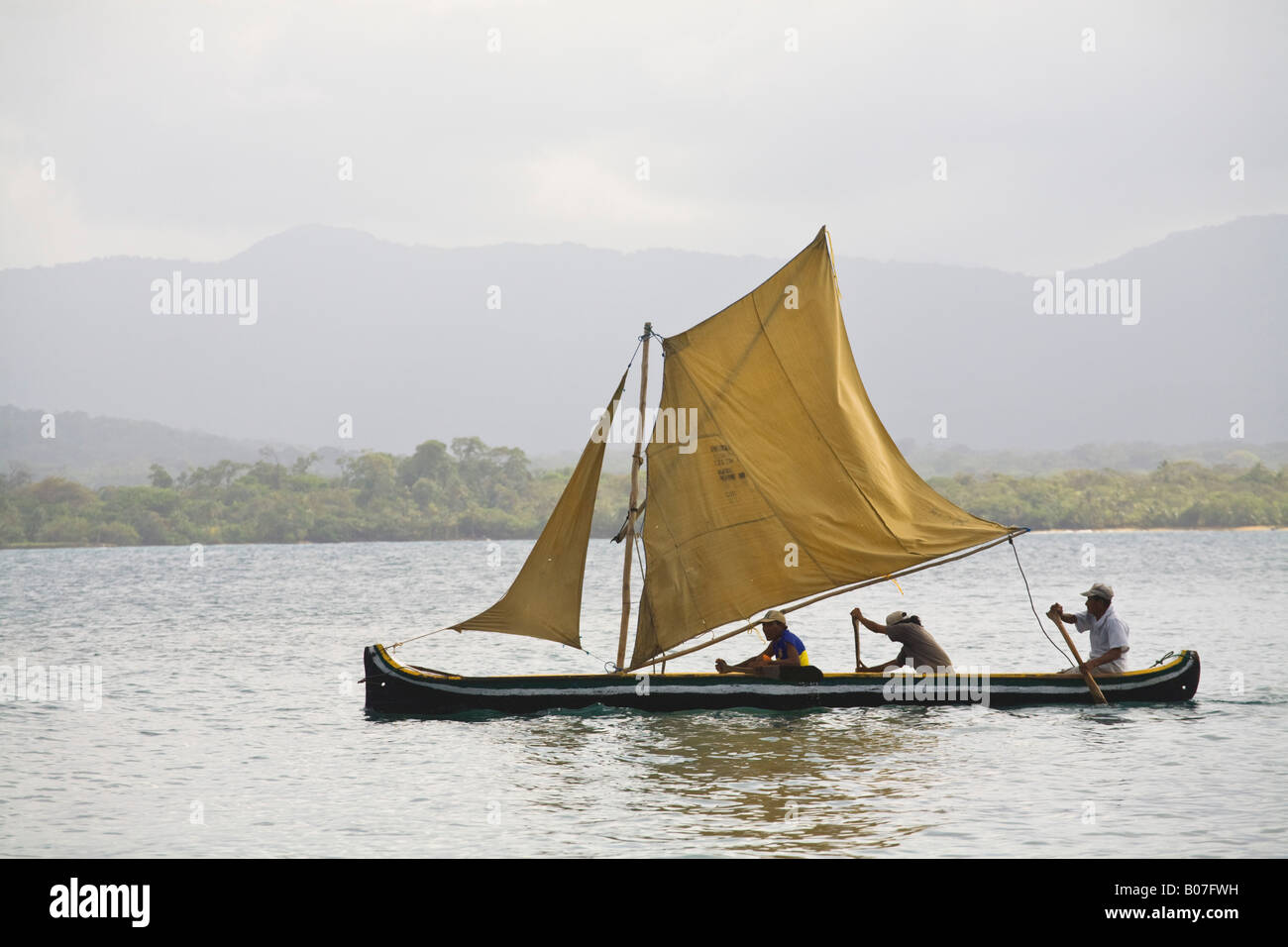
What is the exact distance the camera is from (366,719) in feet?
87.7

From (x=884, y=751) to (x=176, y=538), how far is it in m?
171

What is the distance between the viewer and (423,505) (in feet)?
621

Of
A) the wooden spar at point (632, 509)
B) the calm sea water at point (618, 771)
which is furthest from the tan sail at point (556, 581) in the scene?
the calm sea water at point (618, 771)

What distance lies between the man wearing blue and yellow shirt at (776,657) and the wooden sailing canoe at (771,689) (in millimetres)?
218

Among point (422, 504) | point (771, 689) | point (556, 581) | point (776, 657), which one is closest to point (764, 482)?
point (776, 657)

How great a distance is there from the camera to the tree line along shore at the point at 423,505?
17525cm

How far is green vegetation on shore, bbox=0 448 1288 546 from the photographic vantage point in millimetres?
175250

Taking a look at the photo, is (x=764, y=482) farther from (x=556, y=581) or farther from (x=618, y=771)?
(x=618, y=771)

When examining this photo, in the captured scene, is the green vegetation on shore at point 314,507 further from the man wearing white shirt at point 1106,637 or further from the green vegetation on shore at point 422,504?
the man wearing white shirt at point 1106,637

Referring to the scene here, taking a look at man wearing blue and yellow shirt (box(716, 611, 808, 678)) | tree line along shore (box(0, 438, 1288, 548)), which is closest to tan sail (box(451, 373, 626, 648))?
man wearing blue and yellow shirt (box(716, 611, 808, 678))

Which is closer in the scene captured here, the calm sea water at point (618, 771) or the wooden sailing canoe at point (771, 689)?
the calm sea water at point (618, 771)

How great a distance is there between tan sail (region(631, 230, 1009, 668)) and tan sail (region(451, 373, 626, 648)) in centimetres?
129
